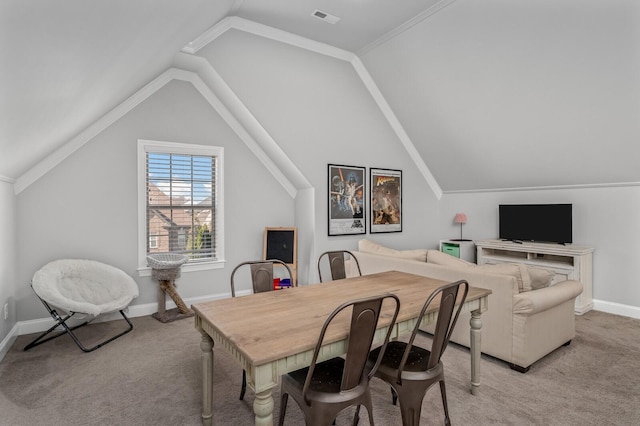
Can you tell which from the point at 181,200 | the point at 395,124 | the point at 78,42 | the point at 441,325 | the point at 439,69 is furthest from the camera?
the point at 395,124

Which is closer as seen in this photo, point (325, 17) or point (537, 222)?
point (325, 17)

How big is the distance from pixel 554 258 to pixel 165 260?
16.5ft

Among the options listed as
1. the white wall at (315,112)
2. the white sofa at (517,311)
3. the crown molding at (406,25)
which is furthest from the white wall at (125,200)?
the white sofa at (517,311)

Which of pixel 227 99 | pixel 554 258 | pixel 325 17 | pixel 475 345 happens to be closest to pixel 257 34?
pixel 325 17

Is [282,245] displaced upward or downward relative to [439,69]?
downward

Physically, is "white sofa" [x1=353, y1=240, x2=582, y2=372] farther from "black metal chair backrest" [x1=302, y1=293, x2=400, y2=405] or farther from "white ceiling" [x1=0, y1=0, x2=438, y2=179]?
"white ceiling" [x1=0, y1=0, x2=438, y2=179]

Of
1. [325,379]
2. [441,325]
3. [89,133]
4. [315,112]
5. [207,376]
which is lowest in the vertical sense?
[207,376]

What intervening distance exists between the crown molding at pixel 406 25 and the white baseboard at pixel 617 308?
157 inches

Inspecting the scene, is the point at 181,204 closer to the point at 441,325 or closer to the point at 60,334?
the point at 60,334

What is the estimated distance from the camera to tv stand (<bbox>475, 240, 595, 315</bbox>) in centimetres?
423

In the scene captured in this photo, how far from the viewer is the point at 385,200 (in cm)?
565

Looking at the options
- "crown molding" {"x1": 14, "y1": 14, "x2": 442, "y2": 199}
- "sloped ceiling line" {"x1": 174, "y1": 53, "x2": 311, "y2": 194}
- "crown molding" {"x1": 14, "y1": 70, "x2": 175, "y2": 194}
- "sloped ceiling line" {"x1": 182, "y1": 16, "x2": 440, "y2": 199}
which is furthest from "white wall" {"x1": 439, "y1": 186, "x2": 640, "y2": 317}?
"crown molding" {"x1": 14, "y1": 70, "x2": 175, "y2": 194}

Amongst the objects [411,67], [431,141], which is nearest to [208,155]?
[411,67]

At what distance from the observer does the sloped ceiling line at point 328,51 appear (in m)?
3.55
